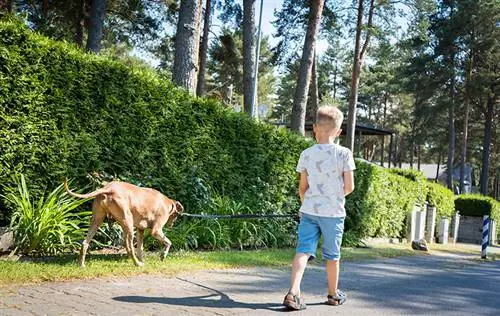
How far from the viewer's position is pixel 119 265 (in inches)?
236

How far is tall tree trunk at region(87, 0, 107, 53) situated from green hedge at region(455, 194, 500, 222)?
24.8 m

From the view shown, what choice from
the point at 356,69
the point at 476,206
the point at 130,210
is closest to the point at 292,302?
the point at 130,210

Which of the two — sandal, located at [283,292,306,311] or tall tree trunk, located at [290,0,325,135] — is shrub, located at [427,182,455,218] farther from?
sandal, located at [283,292,306,311]

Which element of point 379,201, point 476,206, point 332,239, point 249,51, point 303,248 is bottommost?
point 303,248

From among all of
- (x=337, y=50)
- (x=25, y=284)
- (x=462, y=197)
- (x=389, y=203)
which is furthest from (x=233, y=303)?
(x=337, y=50)

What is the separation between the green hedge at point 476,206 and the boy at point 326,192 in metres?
29.5

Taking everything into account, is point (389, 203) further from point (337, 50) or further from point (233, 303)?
point (337, 50)

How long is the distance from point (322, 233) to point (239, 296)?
3.77 feet

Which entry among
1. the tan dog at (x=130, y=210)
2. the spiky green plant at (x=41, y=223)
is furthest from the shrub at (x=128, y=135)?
the tan dog at (x=130, y=210)

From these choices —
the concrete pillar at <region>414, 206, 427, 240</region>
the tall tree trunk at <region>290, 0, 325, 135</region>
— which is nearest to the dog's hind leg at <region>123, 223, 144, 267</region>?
the tall tree trunk at <region>290, 0, 325, 135</region>

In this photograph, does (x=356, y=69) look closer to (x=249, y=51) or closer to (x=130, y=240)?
(x=249, y=51)

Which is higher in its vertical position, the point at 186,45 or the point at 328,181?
the point at 186,45

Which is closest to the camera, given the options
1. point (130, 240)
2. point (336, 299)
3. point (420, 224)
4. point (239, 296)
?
point (336, 299)

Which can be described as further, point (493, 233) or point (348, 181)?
point (493, 233)
